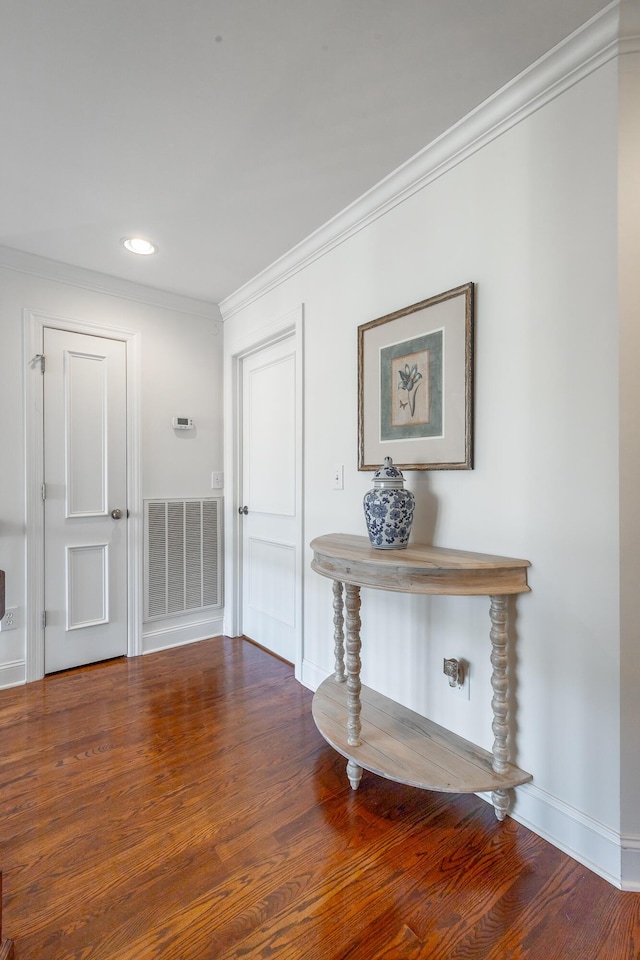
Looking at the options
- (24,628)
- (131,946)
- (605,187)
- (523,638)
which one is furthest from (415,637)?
(24,628)

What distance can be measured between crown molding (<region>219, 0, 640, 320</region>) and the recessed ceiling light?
2.91 feet

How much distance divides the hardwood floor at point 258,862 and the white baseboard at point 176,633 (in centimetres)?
95

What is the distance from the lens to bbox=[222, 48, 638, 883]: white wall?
1.34 m

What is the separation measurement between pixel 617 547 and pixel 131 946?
168cm

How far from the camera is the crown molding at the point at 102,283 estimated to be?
8.63 feet

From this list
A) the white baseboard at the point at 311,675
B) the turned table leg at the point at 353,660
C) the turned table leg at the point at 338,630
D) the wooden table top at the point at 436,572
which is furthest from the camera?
the white baseboard at the point at 311,675

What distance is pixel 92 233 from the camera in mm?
2414

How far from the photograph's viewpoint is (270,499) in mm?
3039

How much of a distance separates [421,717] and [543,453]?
119 centimetres

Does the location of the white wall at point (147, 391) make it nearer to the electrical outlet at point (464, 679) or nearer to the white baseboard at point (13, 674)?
the white baseboard at point (13, 674)

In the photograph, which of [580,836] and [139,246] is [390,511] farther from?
[139,246]

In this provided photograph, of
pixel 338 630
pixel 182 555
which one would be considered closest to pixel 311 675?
pixel 338 630

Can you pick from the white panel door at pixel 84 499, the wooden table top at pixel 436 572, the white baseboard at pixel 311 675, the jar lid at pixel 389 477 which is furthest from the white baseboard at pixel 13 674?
the jar lid at pixel 389 477

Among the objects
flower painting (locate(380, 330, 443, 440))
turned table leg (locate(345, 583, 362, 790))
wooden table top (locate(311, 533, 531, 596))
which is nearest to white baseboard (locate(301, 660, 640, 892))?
turned table leg (locate(345, 583, 362, 790))
